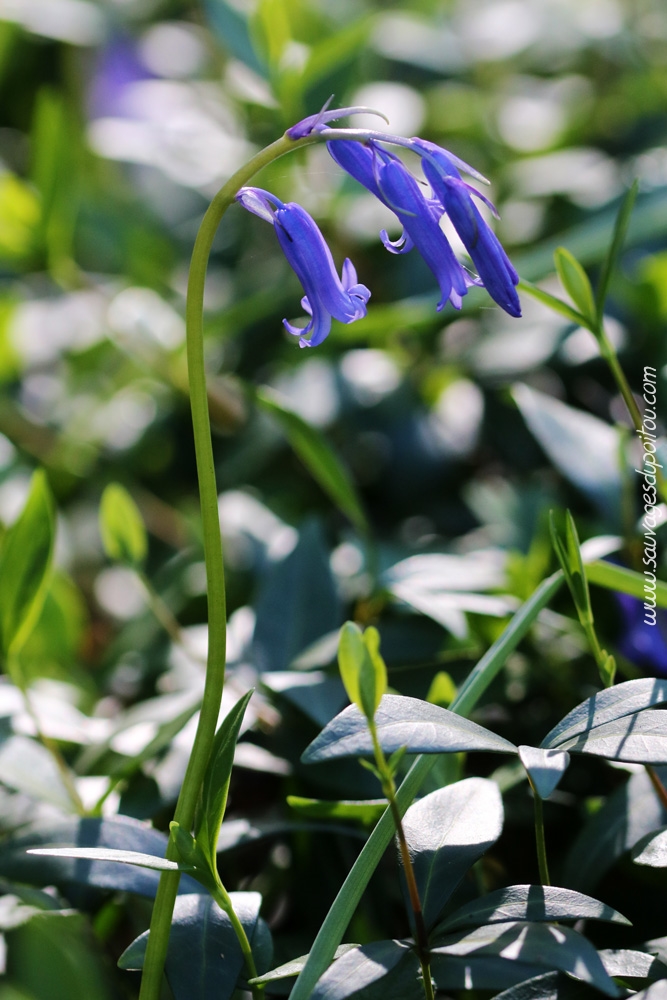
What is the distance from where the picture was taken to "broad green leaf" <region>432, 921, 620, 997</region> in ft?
1.49

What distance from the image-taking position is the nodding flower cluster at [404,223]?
0.51 m

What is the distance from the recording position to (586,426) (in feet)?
3.00

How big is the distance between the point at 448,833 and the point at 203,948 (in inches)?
6.1

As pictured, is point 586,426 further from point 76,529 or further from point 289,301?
point 76,529

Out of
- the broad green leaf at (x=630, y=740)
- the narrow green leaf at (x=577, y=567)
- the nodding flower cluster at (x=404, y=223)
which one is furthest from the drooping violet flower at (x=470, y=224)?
the broad green leaf at (x=630, y=740)

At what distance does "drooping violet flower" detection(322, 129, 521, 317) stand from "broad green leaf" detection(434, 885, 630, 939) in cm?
32

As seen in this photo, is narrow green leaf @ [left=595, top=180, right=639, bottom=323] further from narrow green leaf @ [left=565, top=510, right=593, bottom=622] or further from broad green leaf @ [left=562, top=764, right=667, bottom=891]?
broad green leaf @ [left=562, top=764, right=667, bottom=891]

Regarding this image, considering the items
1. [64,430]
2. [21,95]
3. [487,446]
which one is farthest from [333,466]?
[21,95]

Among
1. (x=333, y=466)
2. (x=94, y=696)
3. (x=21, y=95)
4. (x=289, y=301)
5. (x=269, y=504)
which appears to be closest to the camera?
(x=333, y=466)

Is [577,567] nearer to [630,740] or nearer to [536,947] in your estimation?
[630,740]

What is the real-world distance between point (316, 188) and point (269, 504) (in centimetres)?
53

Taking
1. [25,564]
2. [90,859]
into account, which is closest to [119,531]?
[25,564]

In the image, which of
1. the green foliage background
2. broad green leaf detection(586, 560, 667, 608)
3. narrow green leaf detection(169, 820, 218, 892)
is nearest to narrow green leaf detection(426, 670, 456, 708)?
the green foliage background

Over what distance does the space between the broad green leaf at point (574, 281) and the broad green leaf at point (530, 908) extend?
37 centimetres
